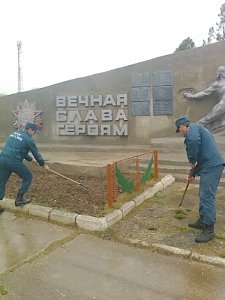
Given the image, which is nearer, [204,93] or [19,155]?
[19,155]

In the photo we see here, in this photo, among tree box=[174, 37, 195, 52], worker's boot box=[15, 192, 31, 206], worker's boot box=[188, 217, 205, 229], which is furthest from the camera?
tree box=[174, 37, 195, 52]

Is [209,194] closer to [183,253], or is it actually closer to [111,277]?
[183,253]

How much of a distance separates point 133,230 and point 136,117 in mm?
6889

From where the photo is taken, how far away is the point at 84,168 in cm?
775

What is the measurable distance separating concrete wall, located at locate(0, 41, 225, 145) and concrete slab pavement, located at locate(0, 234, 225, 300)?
717 cm

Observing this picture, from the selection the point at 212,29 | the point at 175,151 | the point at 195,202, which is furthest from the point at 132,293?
the point at 212,29

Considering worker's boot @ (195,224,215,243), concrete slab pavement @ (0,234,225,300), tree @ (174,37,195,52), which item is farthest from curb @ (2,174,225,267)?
tree @ (174,37,195,52)

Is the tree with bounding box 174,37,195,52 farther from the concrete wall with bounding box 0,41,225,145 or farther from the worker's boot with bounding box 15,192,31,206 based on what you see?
the worker's boot with bounding box 15,192,31,206

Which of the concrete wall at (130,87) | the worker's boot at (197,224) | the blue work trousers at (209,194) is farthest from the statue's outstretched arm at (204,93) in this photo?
the worker's boot at (197,224)

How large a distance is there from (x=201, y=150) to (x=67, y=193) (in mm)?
2792

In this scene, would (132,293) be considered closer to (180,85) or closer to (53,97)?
(180,85)

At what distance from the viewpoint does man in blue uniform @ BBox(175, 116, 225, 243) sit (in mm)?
4504

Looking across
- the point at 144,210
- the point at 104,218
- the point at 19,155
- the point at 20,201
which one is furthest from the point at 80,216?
the point at 19,155

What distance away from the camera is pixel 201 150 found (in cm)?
463
